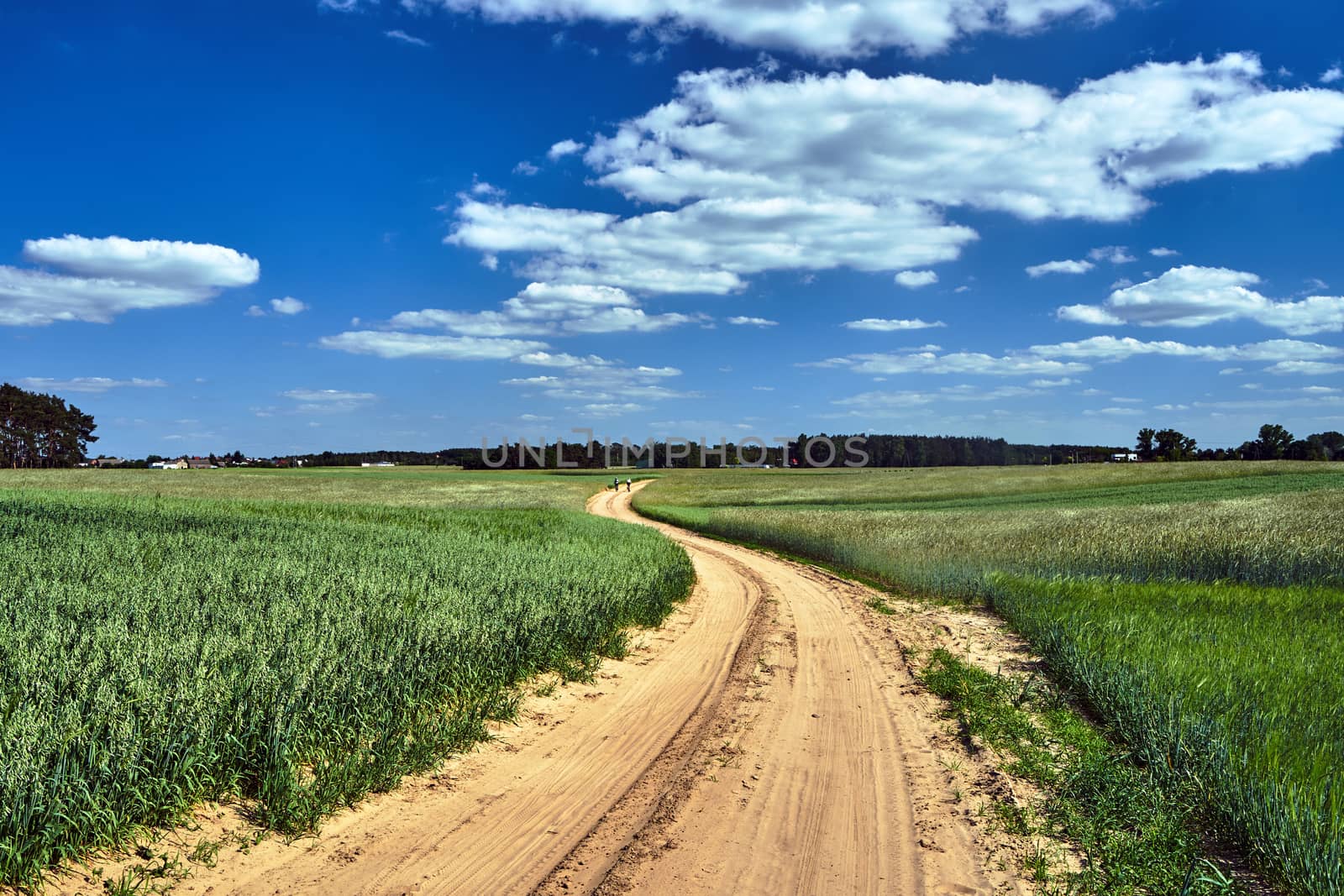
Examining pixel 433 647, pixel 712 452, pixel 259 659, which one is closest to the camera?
pixel 259 659

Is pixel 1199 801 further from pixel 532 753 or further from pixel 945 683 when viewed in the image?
pixel 532 753

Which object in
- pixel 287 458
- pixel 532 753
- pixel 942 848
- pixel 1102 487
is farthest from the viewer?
pixel 287 458

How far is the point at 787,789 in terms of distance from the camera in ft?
21.9

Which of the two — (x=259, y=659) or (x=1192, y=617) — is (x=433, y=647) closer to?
(x=259, y=659)

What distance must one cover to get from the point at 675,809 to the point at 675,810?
0.06 feet

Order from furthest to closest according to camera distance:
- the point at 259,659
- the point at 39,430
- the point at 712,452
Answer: the point at 712,452, the point at 39,430, the point at 259,659

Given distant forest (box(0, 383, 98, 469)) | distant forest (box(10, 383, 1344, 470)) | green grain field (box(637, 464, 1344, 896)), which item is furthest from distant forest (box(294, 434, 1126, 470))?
green grain field (box(637, 464, 1344, 896))

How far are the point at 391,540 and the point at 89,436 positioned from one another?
469ft

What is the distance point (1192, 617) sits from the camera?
12180mm

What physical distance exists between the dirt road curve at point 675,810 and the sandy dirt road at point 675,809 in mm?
18

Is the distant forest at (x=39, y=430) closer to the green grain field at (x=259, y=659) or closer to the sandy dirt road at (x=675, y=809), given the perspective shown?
the green grain field at (x=259, y=659)

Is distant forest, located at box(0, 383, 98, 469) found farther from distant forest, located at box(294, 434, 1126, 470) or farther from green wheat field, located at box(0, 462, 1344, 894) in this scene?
green wheat field, located at box(0, 462, 1344, 894)

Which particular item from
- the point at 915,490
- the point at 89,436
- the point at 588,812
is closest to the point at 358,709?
the point at 588,812

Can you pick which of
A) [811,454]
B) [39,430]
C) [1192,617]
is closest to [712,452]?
[811,454]
